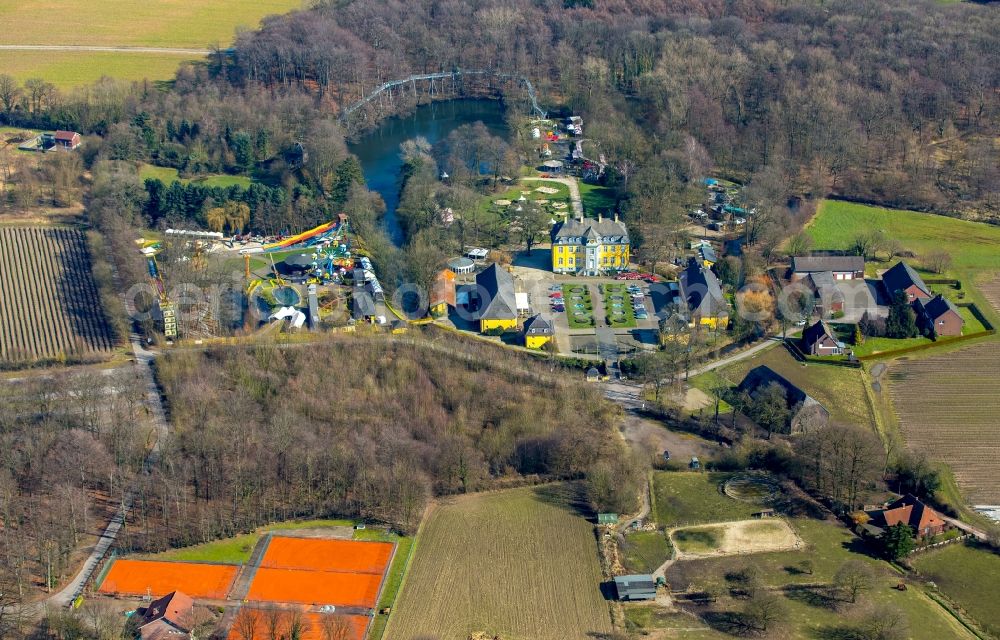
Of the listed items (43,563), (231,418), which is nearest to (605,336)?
(231,418)

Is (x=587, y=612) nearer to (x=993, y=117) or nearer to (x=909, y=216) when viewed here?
(x=909, y=216)

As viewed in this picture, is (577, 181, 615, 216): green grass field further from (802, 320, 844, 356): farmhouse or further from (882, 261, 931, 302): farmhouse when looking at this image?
(802, 320, 844, 356): farmhouse

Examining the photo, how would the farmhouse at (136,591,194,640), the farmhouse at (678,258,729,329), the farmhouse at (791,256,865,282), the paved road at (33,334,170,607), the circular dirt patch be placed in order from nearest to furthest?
the farmhouse at (136,591,194,640), the paved road at (33,334,170,607), the circular dirt patch, the farmhouse at (678,258,729,329), the farmhouse at (791,256,865,282)

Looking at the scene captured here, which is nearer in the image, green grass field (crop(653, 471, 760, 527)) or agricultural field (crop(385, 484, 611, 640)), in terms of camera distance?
agricultural field (crop(385, 484, 611, 640))

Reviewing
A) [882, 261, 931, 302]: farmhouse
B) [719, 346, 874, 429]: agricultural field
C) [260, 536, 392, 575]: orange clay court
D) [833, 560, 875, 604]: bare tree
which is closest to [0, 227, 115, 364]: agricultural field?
[260, 536, 392, 575]: orange clay court

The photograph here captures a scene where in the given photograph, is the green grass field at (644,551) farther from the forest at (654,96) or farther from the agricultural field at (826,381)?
the forest at (654,96)

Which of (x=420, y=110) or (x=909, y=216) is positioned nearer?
(x=909, y=216)
